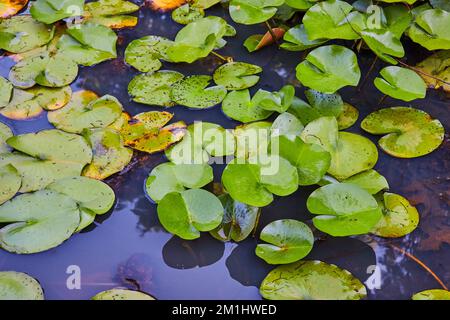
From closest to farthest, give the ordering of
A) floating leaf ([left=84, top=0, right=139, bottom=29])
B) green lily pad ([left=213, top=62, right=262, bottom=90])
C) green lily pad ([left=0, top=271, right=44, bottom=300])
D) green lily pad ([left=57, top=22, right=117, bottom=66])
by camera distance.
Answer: green lily pad ([left=0, top=271, right=44, bottom=300]), green lily pad ([left=213, top=62, right=262, bottom=90]), green lily pad ([left=57, top=22, right=117, bottom=66]), floating leaf ([left=84, top=0, right=139, bottom=29])

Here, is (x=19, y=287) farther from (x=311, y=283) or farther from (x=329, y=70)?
(x=329, y=70)

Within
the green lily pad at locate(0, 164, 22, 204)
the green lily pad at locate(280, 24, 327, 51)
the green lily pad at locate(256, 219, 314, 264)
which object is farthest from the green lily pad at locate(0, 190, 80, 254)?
the green lily pad at locate(280, 24, 327, 51)

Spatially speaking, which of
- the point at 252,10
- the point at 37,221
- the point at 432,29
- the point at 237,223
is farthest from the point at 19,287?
the point at 432,29

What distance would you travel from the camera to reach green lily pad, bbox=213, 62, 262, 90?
1.69m

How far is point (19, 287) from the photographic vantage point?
1229 mm

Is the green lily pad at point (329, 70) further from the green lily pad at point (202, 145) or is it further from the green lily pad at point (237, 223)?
the green lily pad at point (237, 223)

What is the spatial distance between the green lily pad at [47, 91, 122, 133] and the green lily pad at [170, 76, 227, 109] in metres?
0.20

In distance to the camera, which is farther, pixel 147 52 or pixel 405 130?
pixel 147 52

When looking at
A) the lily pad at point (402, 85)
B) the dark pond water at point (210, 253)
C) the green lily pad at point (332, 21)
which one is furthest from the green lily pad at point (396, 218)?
the green lily pad at point (332, 21)

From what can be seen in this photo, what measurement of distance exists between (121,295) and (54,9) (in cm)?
118

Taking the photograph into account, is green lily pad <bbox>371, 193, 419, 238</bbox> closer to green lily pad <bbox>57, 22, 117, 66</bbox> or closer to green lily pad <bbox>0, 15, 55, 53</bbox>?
green lily pad <bbox>57, 22, 117, 66</bbox>

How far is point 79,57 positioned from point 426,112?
1.21 meters

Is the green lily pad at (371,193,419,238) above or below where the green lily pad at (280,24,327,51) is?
below
